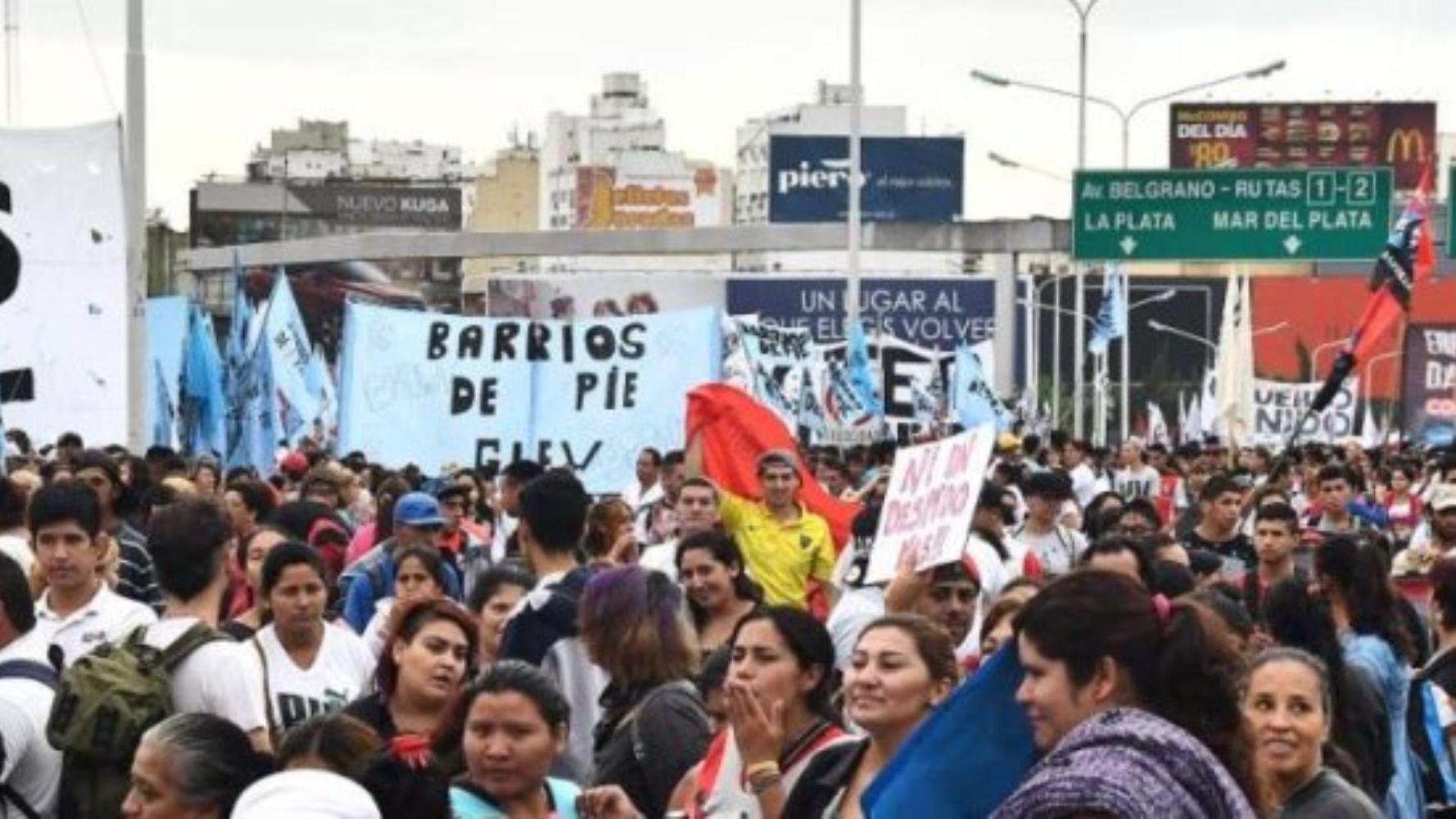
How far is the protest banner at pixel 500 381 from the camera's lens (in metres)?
23.9

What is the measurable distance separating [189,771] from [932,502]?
400cm

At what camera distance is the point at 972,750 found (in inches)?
248

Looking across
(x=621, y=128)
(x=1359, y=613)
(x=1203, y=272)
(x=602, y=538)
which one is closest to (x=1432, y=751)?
(x=1359, y=613)

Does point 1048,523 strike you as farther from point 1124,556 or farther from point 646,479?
point 646,479

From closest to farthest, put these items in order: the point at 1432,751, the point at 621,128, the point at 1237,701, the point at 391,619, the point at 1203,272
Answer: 1. the point at 1237,701
2. the point at 391,619
3. the point at 1432,751
4. the point at 1203,272
5. the point at 621,128

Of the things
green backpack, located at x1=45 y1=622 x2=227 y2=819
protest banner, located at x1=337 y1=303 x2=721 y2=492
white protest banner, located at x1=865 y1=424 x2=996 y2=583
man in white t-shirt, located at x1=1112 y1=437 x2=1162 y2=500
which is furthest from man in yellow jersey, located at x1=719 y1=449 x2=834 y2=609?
man in white t-shirt, located at x1=1112 y1=437 x2=1162 y2=500

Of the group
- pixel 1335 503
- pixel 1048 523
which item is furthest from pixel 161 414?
pixel 1048 523

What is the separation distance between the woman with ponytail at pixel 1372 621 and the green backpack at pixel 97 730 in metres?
3.24

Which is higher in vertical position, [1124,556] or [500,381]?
[1124,556]

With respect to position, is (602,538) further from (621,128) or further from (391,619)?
(621,128)

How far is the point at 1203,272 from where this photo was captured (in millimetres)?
117125

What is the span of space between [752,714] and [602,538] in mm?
6799

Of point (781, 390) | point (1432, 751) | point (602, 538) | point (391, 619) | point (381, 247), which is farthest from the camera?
point (381, 247)

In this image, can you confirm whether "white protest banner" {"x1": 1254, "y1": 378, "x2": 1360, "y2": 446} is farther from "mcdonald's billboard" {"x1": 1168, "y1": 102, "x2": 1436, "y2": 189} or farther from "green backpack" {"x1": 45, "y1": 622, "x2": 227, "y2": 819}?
"mcdonald's billboard" {"x1": 1168, "y1": 102, "x2": 1436, "y2": 189}
